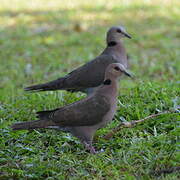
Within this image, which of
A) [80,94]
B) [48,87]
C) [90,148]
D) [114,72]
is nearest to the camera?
[90,148]

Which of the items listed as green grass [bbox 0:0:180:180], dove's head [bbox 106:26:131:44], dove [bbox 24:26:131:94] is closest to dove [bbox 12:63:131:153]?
green grass [bbox 0:0:180:180]

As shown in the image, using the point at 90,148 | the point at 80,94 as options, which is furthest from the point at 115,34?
the point at 90,148

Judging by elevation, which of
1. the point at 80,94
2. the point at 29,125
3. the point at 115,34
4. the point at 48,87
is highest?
the point at 115,34

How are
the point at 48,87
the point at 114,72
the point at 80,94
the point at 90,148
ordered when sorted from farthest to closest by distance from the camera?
the point at 80,94, the point at 48,87, the point at 114,72, the point at 90,148

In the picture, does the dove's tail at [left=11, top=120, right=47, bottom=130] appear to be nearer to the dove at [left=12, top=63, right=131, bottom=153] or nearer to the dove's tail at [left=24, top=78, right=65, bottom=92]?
the dove at [left=12, top=63, right=131, bottom=153]

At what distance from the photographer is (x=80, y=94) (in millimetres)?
7012

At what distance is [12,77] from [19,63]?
2.86 ft

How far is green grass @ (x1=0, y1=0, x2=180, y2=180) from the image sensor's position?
4.34 meters

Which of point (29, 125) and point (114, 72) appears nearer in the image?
point (29, 125)

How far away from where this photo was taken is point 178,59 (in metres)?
9.78

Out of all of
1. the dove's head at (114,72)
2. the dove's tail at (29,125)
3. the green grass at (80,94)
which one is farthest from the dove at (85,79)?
the dove's tail at (29,125)

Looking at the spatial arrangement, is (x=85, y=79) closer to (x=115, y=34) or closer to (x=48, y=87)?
(x=48, y=87)

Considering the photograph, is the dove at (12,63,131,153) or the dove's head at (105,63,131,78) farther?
the dove's head at (105,63,131,78)

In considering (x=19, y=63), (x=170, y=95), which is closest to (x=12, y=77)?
(x=19, y=63)
